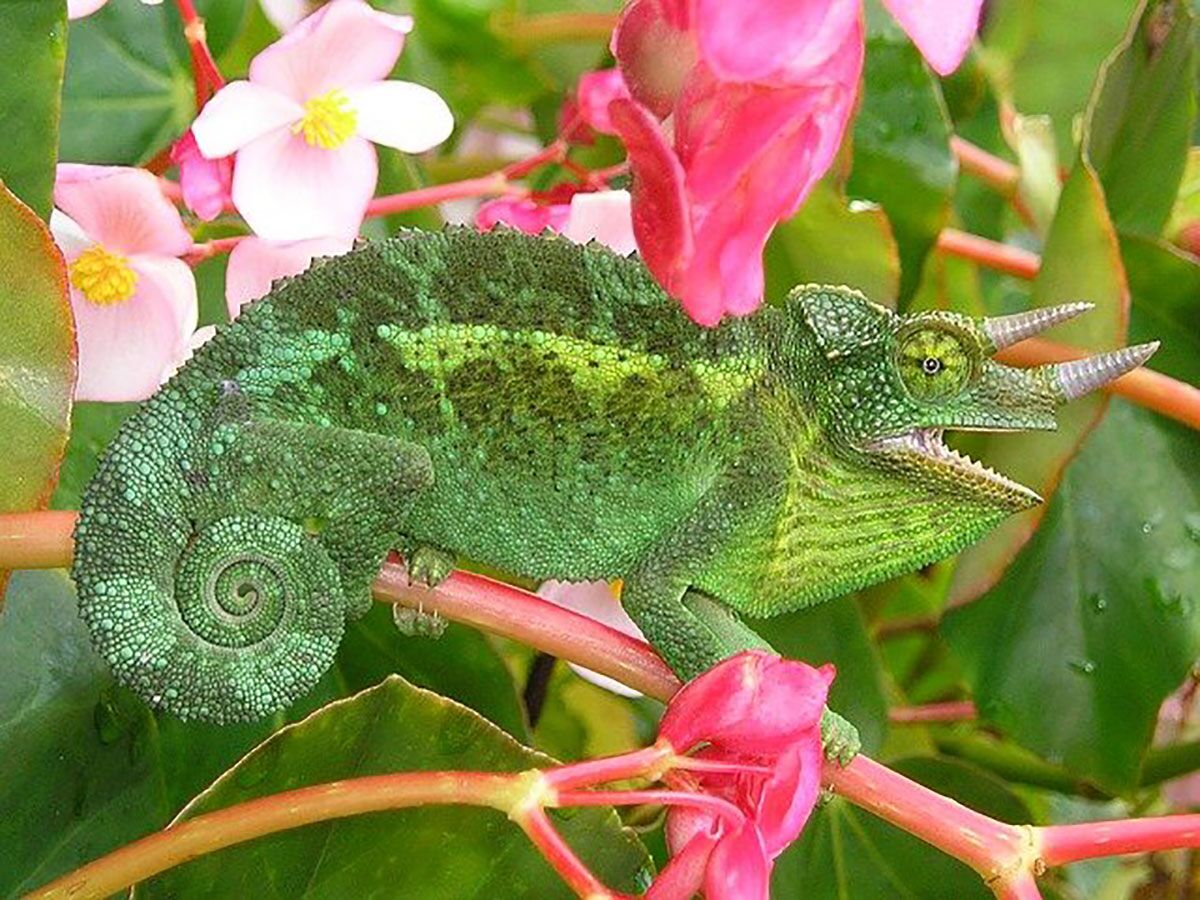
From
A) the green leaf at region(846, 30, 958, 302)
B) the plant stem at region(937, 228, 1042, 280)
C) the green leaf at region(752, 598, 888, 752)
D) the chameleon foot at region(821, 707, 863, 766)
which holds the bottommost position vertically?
the green leaf at region(752, 598, 888, 752)

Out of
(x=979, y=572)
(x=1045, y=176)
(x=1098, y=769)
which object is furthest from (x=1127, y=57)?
(x=1098, y=769)

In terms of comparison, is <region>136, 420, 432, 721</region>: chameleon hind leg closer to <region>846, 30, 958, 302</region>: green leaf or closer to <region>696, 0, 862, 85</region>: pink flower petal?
<region>696, 0, 862, 85</region>: pink flower petal

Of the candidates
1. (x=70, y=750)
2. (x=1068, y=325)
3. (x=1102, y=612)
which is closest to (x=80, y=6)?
(x=70, y=750)

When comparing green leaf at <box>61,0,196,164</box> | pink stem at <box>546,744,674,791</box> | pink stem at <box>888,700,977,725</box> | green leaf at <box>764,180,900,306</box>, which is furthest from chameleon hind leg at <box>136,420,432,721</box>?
pink stem at <box>888,700,977,725</box>

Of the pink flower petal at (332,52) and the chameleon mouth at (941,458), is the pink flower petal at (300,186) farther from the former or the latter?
the chameleon mouth at (941,458)

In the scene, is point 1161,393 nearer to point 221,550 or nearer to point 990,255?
point 990,255

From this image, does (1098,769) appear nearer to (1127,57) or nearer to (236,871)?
(1127,57)
